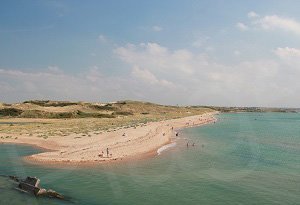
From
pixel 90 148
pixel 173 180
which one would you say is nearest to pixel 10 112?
pixel 90 148

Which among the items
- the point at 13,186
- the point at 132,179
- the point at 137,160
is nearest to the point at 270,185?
the point at 132,179

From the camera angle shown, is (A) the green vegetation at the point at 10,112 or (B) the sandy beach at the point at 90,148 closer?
(B) the sandy beach at the point at 90,148

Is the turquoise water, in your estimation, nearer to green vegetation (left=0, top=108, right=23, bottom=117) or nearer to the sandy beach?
the sandy beach

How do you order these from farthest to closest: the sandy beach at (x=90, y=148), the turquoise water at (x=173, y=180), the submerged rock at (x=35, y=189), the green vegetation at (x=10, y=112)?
1. the green vegetation at (x=10, y=112)
2. the sandy beach at (x=90, y=148)
3. the turquoise water at (x=173, y=180)
4. the submerged rock at (x=35, y=189)

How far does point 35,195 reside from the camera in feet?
103

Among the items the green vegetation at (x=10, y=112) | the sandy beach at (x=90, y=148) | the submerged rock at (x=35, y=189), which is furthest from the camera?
the green vegetation at (x=10, y=112)

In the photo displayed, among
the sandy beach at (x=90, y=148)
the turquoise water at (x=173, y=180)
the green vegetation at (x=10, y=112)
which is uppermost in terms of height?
the green vegetation at (x=10, y=112)

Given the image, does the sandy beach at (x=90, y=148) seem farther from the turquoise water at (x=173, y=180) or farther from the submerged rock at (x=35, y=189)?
the submerged rock at (x=35, y=189)

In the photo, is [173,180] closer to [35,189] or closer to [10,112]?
[35,189]

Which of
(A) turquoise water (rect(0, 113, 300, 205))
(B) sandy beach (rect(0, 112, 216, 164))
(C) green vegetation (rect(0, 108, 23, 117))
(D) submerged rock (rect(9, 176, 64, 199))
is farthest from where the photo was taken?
(C) green vegetation (rect(0, 108, 23, 117))

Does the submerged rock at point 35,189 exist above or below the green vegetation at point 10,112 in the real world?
below

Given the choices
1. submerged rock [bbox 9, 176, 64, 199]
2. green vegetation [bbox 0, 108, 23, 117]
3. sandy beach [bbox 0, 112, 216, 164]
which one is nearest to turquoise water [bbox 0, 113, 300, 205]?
submerged rock [bbox 9, 176, 64, 199]

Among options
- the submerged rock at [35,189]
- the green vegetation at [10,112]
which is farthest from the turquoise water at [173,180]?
the green vegetation at [10,112]

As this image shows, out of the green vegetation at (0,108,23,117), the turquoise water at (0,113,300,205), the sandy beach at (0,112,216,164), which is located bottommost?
the turquoise water at (0,113,300,205)
